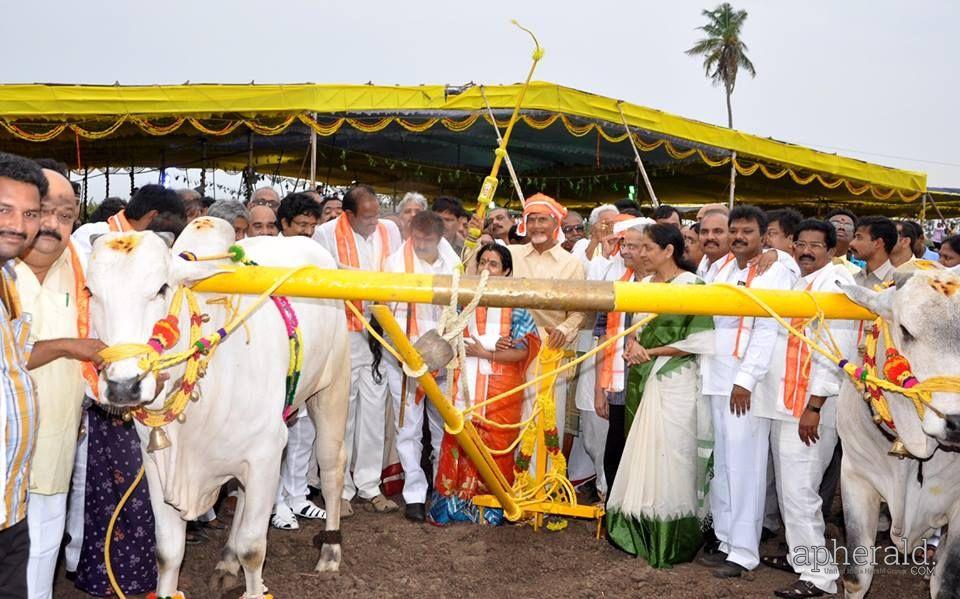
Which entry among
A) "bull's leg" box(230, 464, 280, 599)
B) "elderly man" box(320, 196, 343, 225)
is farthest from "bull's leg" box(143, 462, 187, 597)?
"elderly man" box(320, 196, 343, 225)

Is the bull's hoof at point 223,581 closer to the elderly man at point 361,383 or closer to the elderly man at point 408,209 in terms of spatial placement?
the elderly man at point 361,383

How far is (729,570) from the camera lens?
4781 mm

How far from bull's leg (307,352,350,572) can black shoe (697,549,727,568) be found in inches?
85.7

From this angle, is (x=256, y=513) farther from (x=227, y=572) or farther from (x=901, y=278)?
(x=901, y=278)

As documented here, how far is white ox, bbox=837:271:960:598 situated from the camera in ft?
9.92

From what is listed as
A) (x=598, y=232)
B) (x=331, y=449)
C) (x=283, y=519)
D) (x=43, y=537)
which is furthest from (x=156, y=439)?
(x=598, y=232)

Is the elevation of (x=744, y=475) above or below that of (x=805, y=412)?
below

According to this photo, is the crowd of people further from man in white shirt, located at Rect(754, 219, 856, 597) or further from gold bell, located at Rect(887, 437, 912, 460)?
gold bell, located at Rect(887, 437, 912, 460)

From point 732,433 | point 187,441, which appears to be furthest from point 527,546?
point 187,441

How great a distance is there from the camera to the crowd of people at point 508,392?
3176mm

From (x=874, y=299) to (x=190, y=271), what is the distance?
259 cm

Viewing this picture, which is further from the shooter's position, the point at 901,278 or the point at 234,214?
the point at 234,214

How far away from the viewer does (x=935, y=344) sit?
9.97ft

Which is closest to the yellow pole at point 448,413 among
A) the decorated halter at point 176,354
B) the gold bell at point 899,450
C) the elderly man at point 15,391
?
the decorated halter at point 176,354
